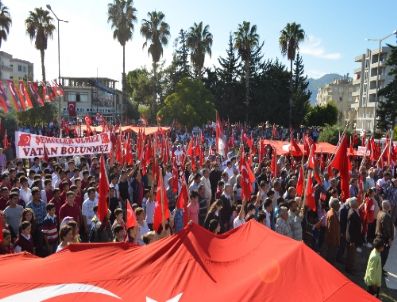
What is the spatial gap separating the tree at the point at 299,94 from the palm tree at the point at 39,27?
26456 mm

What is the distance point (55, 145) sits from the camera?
13891 millimetres

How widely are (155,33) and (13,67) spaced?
5819cm

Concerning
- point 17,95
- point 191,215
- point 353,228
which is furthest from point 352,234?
point 17,95

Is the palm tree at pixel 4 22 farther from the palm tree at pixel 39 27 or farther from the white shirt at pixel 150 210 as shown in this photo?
the white shirt at pixel 150 210

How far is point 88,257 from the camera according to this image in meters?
4.50

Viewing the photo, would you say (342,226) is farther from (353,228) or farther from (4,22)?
(4,22)

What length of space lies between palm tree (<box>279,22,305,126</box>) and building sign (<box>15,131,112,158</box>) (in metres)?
35.3

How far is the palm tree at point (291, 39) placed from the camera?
1877 inches

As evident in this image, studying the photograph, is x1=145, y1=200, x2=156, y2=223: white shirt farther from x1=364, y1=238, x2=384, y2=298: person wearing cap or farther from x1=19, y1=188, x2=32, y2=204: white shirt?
x1=364, y1=238, x2=384, y2=298: person wearing cap

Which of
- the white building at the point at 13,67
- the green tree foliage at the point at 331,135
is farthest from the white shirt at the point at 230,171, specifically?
the white building at the point at 13,67

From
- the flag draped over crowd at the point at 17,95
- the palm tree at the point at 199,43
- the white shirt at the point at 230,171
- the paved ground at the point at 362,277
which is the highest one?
the palm tree at the point at 199,43

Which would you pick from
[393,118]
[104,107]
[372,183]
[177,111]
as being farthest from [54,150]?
[104,107]

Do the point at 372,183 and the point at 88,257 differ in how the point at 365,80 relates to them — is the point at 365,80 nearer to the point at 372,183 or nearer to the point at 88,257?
the point at 372,183

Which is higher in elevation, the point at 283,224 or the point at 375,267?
the point at 283,224
